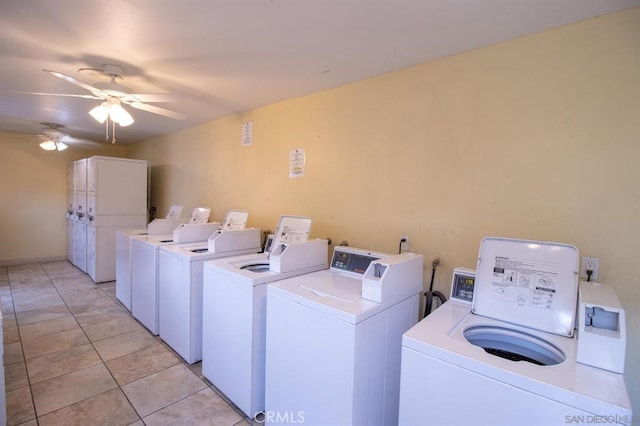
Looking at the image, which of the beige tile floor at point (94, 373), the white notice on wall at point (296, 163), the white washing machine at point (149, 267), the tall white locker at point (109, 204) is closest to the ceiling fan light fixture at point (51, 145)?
the tall white locker at point (109, 204)

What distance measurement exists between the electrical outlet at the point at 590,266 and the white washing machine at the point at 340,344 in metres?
0.81

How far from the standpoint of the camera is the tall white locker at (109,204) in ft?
15.0

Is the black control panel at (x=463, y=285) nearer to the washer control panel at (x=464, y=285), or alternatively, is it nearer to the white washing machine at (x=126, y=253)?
the washer control panel at (x=464, y=285)

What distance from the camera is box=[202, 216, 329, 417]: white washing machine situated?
6.28 ft

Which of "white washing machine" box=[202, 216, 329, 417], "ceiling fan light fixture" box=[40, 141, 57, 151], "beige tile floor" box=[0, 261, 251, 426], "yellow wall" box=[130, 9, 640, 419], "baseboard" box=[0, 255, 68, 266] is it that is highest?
"ceiling fan light fixture" box=[40, 141, 57, 151]

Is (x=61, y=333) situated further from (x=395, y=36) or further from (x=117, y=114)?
(x=395, y=36)

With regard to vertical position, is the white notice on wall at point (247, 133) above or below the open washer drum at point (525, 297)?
above

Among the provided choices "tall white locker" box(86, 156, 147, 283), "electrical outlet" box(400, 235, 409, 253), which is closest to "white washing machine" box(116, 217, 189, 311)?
"tall white locker" box(86, 156, 147, 283)

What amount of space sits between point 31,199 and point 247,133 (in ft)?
16.2

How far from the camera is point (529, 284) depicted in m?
1.47

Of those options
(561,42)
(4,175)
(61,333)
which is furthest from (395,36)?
(4,175)

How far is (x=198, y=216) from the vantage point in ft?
12.6

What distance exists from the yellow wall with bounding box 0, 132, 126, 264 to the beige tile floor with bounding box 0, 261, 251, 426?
2.35m
